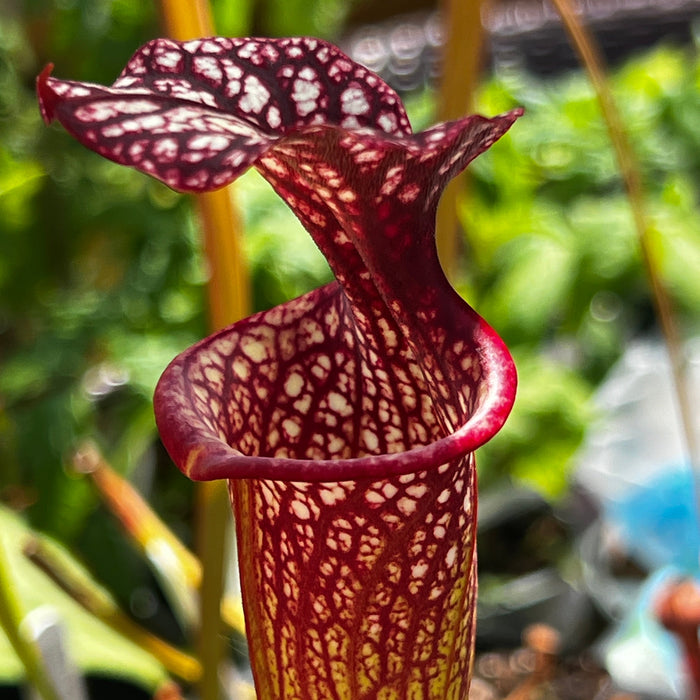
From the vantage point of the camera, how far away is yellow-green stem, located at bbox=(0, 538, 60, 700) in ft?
1.82

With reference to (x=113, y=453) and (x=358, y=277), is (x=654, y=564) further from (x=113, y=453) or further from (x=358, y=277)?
(x=358, y=277)

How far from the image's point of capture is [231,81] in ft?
1.01

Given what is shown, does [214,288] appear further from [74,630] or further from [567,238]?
[567,238]

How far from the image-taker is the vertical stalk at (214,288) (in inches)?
20.2

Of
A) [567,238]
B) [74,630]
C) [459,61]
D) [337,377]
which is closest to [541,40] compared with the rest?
[567,238]

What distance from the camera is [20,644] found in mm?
565

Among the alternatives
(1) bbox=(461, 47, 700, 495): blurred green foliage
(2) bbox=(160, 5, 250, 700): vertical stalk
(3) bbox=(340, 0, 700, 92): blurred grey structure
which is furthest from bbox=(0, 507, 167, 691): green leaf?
(3) bbox=(340, 0, 700, 92): blurred grey structure

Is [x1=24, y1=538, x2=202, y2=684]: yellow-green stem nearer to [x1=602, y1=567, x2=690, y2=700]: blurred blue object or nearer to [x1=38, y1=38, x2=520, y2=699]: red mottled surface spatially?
[x1=38, y1=38, x2=520, y2=699]: red mottled surface

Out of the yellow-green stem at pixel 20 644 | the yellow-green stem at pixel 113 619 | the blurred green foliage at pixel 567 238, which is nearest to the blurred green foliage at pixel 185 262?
the blurred green foliage at pixel 567 238

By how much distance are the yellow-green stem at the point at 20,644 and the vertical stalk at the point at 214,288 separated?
103 millimetres

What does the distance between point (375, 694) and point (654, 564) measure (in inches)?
33.9

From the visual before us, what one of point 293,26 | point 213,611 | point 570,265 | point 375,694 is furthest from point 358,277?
point 293,26

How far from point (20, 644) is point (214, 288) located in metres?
0.26

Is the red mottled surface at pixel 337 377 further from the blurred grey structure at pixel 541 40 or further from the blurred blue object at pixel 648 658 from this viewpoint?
the blurred grey structure at pixel 541 40
